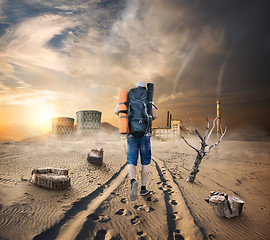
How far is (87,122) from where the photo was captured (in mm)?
34000

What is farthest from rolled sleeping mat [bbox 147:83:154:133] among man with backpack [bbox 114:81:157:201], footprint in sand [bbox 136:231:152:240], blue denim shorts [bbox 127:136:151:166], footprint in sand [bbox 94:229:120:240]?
footprint in sand [bbox 94:229:120:240]

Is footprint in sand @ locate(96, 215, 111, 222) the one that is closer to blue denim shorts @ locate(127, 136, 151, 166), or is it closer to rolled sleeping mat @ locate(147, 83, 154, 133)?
blue denim shorts @ locate(127, 136, 151, 166)

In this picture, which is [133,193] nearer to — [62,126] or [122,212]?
[122,212]

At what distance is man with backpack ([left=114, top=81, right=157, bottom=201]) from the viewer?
3592mm

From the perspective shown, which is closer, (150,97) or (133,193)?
(133,193)

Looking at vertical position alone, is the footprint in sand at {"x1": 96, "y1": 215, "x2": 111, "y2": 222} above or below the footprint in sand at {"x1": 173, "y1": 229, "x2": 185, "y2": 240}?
above

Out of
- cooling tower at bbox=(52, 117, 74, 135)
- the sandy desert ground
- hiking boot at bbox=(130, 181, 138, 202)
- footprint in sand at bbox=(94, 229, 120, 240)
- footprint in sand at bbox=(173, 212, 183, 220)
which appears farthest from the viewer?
cooling tower at bbox=(52, 117, 74, 135)

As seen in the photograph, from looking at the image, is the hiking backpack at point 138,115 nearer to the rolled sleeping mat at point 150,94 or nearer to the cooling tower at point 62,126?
the rolled sleeping mat at point 150,94

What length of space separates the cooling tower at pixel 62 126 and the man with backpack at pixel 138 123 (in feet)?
115

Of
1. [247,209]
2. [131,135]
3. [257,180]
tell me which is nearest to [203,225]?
[247,209]

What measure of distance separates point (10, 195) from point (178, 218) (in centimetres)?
360

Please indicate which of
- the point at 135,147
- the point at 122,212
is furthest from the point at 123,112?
the point at 122,212

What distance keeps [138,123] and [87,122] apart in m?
31.9

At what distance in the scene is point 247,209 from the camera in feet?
13.3
